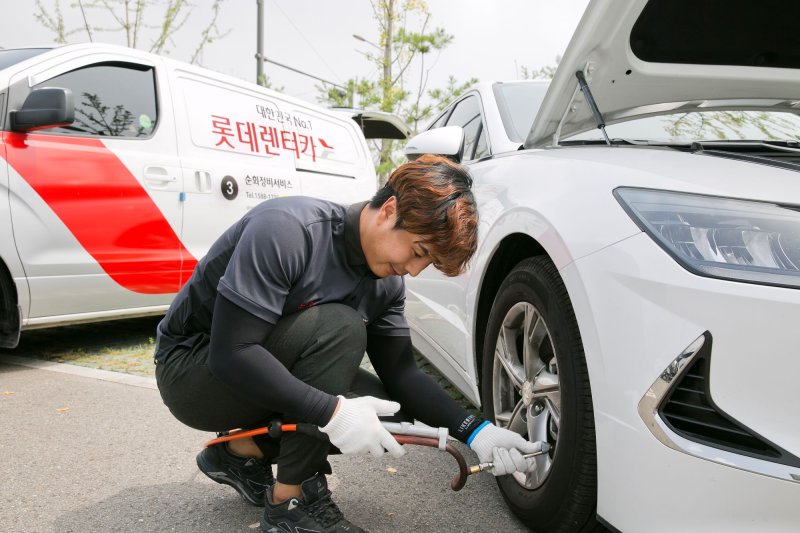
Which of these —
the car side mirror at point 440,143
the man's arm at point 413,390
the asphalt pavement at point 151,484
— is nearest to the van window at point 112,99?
the asphalt pavement at point 151,484

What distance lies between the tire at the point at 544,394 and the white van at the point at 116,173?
2.43 meters

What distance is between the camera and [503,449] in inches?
71.1

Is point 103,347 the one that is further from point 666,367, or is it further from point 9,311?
point 666,367

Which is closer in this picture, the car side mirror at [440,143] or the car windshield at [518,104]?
the car side mirror at [440,143]

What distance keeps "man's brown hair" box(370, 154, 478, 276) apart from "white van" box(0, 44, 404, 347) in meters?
2.28

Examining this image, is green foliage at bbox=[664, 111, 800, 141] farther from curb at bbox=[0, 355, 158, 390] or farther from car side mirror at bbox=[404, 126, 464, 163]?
curb at bbox=[0, 355, 158, 390]

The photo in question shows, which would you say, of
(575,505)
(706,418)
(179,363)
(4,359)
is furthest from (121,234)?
(706,418)

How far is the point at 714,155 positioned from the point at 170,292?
3.33 meters

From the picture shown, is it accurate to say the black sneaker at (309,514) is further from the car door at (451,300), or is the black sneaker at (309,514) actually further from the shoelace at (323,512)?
the car door at (451,300)

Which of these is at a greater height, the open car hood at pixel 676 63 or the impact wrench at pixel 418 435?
the open car hood at pixel 676 63

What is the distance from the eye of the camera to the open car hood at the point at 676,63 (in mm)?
1826

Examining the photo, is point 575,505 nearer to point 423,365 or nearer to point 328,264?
point 328,264

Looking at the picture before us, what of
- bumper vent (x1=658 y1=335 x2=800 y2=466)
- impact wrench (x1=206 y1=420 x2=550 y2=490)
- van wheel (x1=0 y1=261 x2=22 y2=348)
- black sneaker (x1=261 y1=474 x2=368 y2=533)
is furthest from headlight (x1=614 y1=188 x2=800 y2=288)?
van wheel (x1=0 y1=261 x2=22 y2=348)

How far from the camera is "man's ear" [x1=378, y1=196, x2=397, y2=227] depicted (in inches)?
66.5
